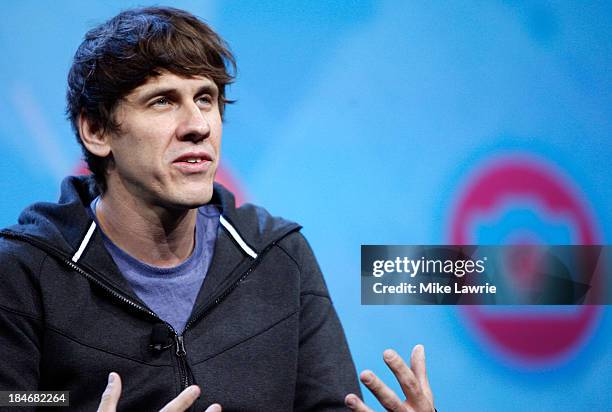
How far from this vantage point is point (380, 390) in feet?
4.75

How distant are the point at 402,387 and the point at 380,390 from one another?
0.07 metres

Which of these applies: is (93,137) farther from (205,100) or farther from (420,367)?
(420,367)

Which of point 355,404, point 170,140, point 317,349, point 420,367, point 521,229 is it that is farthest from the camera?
point 521,229

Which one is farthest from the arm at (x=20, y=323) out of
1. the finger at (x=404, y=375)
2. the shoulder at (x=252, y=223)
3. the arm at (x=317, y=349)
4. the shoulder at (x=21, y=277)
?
the finger at (x=404, y=375)

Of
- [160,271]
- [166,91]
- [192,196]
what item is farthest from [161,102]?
[160,271]

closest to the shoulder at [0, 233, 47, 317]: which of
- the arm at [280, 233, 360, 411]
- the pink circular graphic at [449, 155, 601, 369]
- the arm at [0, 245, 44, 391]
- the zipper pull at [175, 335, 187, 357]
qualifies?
the arm at [0, 245, 44, 391]

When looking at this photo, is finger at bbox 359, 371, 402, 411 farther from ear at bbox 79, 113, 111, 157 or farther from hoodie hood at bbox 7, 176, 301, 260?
ear at bbox 79, 113, 111, 157

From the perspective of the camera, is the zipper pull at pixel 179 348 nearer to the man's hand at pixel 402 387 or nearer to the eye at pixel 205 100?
the man's hand at pixel 402 387

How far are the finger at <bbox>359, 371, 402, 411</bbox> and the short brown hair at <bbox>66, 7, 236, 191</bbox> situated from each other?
717mm

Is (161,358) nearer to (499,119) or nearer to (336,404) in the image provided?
(336,404)

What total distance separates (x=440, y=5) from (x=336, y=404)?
1190 millimetres

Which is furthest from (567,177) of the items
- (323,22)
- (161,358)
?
(161,358)

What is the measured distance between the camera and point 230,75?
1.82 meters

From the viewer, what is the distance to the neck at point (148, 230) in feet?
5.60
